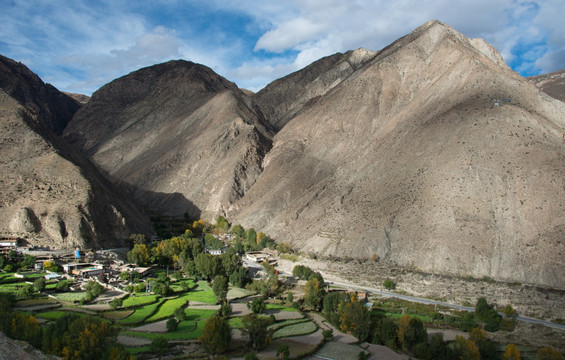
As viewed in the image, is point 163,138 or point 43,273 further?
point 163,138

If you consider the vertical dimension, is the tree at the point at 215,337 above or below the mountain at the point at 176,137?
below

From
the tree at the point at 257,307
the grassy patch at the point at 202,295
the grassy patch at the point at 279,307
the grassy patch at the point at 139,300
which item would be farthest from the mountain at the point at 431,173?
the grassy patch at the point at 139,300

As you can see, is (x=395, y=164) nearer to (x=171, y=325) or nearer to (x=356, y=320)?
(x=356, y=320)

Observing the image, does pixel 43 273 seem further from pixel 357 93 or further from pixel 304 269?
pixel 357 93

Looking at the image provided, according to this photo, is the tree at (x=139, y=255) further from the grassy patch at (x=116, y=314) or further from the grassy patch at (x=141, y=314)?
the grassy patch at (x=116, y=314)

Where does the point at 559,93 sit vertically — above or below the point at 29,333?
above

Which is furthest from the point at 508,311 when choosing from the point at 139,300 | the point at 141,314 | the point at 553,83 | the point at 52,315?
the point at 553,83

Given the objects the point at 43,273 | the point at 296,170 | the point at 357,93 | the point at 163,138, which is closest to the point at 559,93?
the point at 357,93
